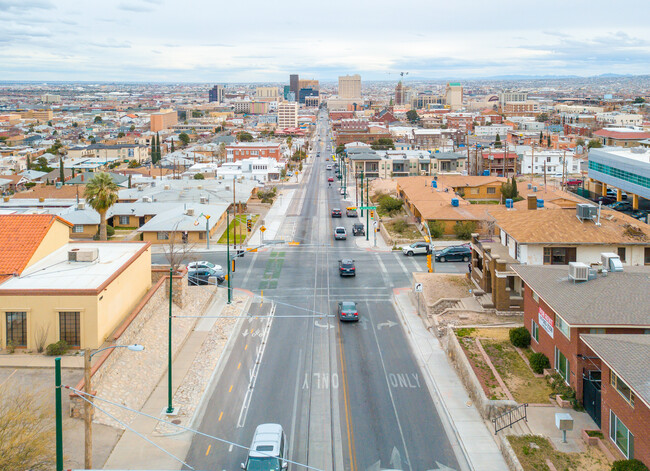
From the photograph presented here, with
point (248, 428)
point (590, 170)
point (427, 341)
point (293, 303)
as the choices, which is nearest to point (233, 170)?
point (590, 170)

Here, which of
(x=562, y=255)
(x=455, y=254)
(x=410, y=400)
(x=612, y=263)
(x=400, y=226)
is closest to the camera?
(x=410, y=400)

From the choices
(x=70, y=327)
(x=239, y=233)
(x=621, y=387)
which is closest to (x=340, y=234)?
(x=239, y=233)

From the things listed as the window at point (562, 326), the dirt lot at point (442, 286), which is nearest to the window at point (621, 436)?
the window at point (562, 326)

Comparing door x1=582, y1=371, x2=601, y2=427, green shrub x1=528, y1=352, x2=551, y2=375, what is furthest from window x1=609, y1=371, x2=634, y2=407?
green shrub x1=528, y1=352, x2=551, y2=375

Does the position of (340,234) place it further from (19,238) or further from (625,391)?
(625,391)

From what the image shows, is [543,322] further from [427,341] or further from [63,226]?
[63,226]
